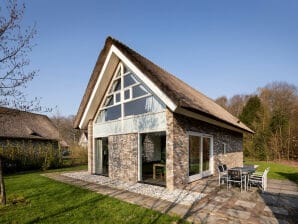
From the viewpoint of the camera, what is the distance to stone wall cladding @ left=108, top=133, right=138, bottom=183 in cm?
1038

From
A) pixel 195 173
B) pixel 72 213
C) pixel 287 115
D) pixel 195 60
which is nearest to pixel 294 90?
pixel 287 115

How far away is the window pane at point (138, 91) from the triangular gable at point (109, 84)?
359mm

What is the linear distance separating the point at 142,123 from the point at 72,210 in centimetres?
497

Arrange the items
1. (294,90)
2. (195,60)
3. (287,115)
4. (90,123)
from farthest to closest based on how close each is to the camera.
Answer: (294,90)
(287,115)
(195,60)
(90,123)

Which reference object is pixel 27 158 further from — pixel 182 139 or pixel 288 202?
pixel 288 202

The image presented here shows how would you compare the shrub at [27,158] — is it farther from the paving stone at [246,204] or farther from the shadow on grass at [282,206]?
the shadow on grass at [282,206]

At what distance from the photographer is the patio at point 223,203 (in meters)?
5.42

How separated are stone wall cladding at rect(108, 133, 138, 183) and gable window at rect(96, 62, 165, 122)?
123cm

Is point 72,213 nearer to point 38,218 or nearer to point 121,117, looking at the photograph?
point 38,218

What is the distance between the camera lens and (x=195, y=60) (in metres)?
15.4

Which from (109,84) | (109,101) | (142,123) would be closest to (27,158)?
(109,101)

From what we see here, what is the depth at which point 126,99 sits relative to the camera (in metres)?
11.3

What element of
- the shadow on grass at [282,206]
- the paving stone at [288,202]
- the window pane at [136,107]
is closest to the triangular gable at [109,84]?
the window pane at [136,107]

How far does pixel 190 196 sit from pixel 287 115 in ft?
77.4
